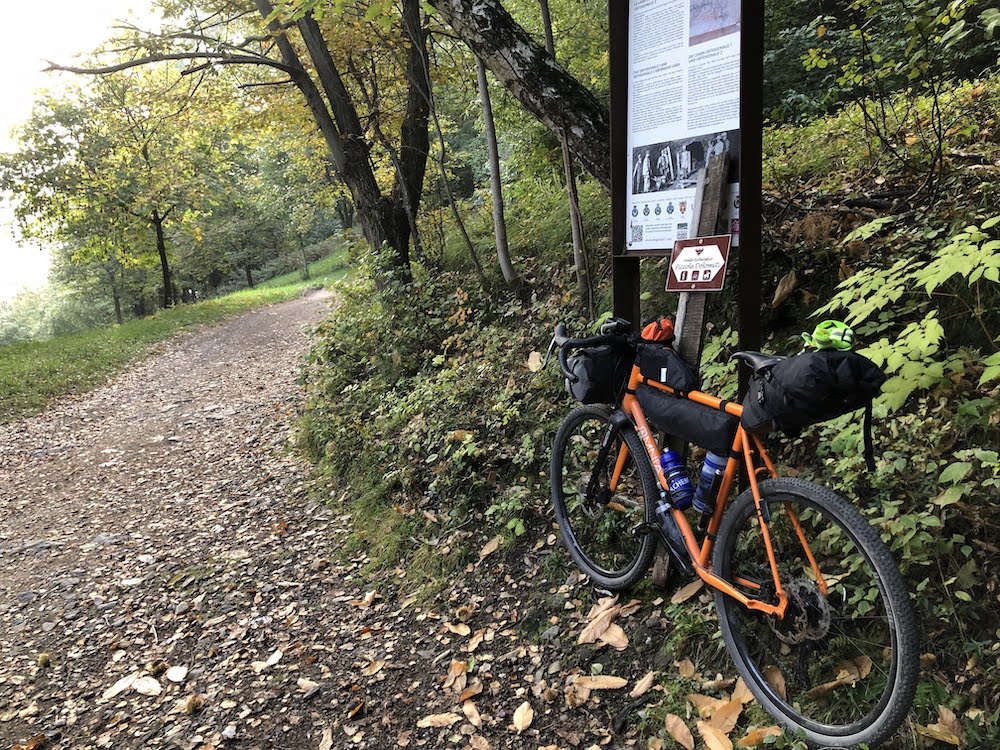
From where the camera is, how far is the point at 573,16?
7.56 m

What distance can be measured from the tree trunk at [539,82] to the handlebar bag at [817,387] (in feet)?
8.34

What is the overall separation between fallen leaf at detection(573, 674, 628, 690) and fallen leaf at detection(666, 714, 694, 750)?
33cm

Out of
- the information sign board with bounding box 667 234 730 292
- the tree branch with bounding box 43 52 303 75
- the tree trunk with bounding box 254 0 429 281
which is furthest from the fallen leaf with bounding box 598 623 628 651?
the tree branch with bounding box 43 52 303 75

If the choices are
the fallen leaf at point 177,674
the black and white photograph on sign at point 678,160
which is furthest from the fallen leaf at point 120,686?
the black and white photograph on sign at point 678,160

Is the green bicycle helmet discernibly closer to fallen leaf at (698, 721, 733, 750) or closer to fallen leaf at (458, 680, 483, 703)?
fallen leaf at (698, 721, 733, 750)

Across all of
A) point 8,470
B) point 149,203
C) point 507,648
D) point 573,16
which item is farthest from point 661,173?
point 149,203

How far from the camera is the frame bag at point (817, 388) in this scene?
1985 mm

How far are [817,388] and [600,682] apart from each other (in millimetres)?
1793

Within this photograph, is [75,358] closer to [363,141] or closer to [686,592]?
[363,141]

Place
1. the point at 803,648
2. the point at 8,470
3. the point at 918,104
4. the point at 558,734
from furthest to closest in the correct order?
the point at 8,470 < the point at 918,104 < the point at 558,734 < the point at 803,648

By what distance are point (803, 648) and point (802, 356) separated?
1180mm

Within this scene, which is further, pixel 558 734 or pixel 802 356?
pixel 558 734

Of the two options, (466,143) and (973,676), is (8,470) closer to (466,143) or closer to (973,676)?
(973,676)

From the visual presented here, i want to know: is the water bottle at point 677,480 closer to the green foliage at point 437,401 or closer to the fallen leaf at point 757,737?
the fallen leaf at point 757,737
